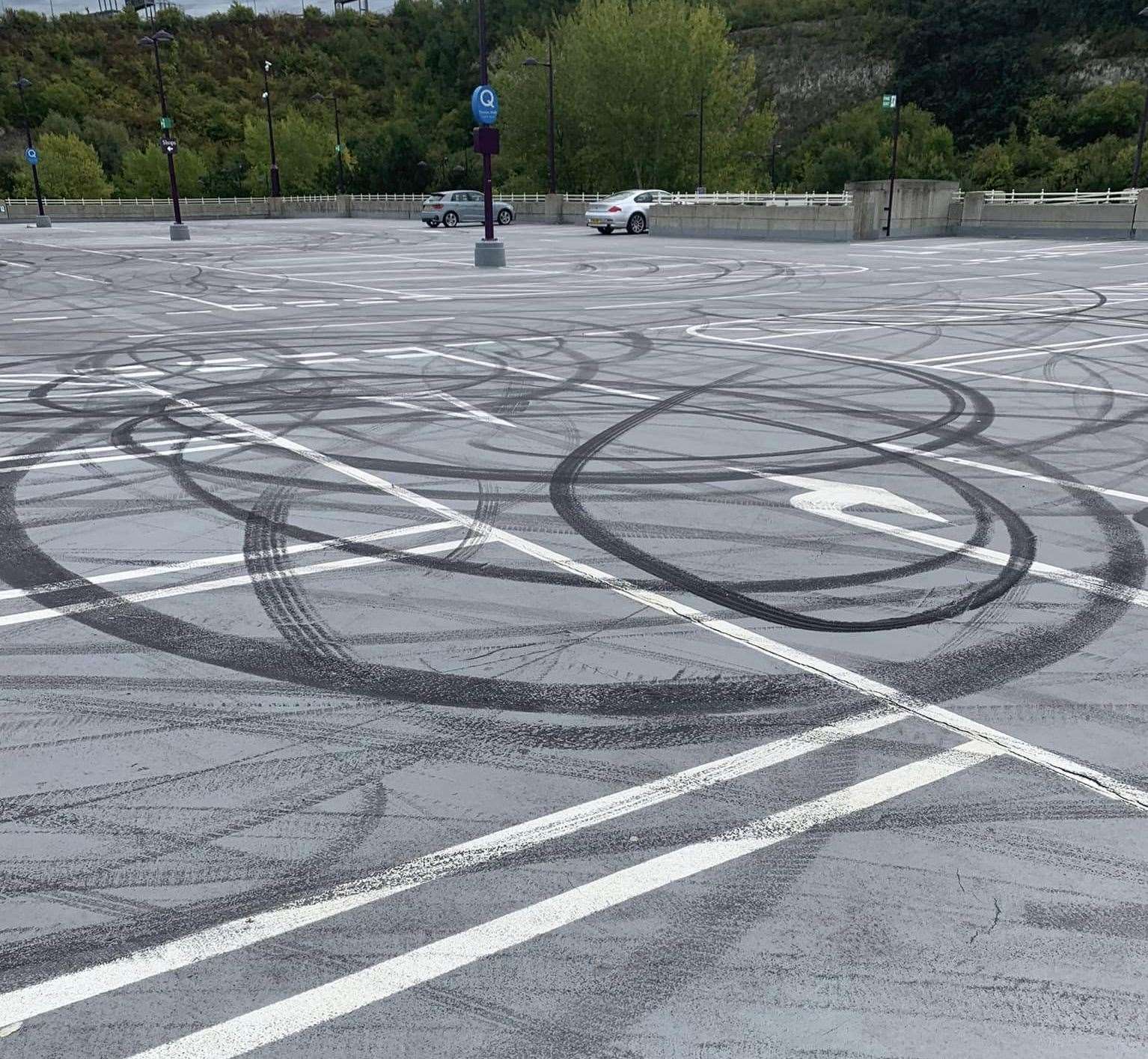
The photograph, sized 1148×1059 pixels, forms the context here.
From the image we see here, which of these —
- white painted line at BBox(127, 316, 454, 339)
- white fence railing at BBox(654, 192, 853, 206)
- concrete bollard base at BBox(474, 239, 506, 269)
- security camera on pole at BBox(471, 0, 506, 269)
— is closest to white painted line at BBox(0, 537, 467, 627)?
white painted line at BBox(127, 316, 454, 339)

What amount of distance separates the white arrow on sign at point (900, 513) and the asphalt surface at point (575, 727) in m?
0.06

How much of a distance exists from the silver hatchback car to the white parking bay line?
171 ft

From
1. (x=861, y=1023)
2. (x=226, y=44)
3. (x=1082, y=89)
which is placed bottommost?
(x=861, y=1023)

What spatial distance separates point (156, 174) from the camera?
122 m

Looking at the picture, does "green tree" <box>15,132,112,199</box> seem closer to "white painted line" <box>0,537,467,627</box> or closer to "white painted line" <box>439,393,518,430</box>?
"white painted line" <box>439,393,518,430</box>

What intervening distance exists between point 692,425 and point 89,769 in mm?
6827

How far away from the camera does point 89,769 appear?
4156 mm

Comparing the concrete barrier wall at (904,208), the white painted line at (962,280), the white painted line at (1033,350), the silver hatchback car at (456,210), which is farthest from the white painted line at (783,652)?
the silver hatchback car at (456,210)

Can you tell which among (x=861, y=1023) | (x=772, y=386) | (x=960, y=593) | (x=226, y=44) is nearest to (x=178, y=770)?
(x=861, y=1023)

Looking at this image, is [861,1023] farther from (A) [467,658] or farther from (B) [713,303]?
(B) [713,303]

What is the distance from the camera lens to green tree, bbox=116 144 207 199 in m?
121

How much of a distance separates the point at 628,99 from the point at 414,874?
9402cm

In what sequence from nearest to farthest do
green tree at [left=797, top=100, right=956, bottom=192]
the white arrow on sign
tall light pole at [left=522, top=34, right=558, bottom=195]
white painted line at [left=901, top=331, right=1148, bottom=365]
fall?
the white arrow on sign, white painted line at [left=901, top=331, right=1148, bottom=365], tall light pole at [left=522, top=34, right=558, bottom=195], green tree at [left=797, top=100, right=956, bottom=192]

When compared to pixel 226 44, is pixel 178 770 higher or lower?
lower
